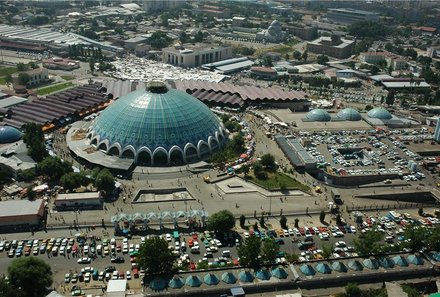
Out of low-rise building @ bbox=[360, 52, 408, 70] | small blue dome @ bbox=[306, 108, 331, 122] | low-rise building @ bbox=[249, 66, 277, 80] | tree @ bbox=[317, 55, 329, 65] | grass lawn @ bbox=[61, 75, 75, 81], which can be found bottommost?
grass lawn @ bbox=[61, 75, 75, 81]

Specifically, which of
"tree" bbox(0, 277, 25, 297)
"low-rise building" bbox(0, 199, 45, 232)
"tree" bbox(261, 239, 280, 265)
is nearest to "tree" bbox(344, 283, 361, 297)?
"tree" bbox(261, 239, 280, 265)

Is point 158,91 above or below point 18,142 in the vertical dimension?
above

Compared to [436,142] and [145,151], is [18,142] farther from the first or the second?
[436,142]

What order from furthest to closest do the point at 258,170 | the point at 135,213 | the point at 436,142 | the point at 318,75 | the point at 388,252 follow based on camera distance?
the point at 318,75 → the point at 436,142 → the point at 258,170 → the point at 135,213 → the point at 388,252

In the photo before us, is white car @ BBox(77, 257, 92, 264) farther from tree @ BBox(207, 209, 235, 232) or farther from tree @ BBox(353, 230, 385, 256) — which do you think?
tree @ BBox(353, 230, 385, 256)

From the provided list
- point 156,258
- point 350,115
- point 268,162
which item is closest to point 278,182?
point 268,162

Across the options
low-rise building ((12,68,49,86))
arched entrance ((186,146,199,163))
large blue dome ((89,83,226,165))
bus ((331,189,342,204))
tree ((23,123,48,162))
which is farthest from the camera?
low-rise building ((12,68,49,86))

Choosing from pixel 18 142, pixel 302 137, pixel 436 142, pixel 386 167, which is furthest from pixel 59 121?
pixel 436 142

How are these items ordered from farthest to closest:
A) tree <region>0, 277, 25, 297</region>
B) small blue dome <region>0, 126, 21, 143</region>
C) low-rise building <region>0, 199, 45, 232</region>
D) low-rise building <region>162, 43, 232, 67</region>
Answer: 1. low-rise building <region>162, 43, 232, 67</region>
2. small blue dome <region>0, 126, 21, 143</region>
3. low-rise building <region>0, 199, 45, 232</region>
4. tree <region>0, 277, 25, 297</region>
